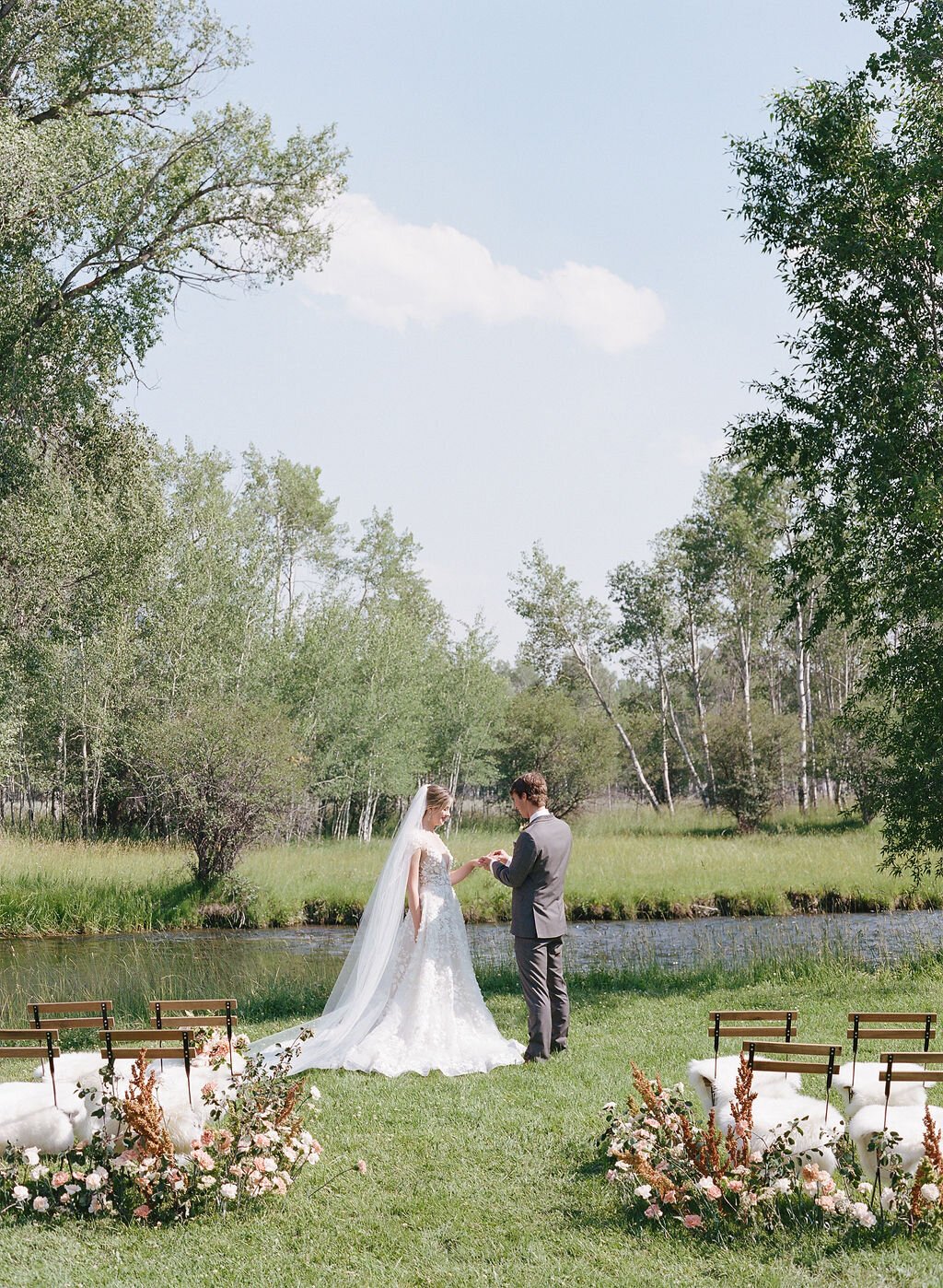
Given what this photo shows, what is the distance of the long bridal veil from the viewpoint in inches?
326

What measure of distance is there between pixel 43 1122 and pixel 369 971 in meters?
3.64

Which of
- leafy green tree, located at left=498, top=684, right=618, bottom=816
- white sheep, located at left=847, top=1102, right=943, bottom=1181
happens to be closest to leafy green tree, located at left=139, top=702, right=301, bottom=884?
white sheep, located at left=847, top=1102, right=943, bottom=1181

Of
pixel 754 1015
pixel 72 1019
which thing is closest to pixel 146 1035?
pixel 72 1019

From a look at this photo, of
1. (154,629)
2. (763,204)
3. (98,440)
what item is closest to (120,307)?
(98,440)

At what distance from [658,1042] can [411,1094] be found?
250 cm

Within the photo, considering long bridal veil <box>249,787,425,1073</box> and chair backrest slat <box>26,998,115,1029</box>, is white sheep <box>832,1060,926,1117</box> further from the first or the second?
long bridal veil <box>249,787,425,1073</box>

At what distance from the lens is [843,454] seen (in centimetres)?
1308

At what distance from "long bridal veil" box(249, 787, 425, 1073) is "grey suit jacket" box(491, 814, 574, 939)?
3.31ft

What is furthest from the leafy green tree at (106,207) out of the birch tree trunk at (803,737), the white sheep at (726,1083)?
the birch tree trunk at (803,737)

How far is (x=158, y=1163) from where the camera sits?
16.2 feet

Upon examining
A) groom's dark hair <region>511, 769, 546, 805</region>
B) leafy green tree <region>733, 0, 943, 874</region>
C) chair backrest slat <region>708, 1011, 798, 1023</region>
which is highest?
leafy green tree <region>733, 0, 943, 874</region>

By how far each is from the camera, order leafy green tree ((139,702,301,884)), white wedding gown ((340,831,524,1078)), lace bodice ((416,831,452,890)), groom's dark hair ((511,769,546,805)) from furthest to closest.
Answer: leafy green tree ((139,702,301,884))
lace bodice ((416,831,452,890))
groom's dark hair ((511,769,546,805))
white wedding gown ((340,831,524,1078))

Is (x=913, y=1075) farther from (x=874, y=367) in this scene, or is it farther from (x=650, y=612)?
(x=650, y=612)

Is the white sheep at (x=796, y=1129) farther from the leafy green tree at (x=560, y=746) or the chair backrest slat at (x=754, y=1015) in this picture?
the leafy green tree at (x=560, y=746)
